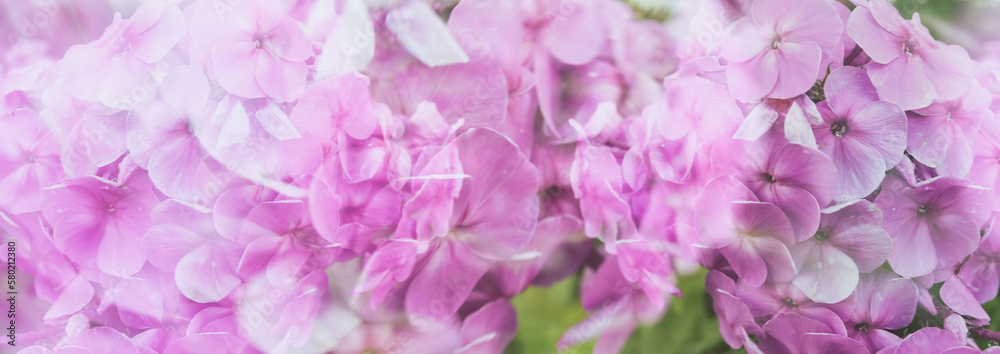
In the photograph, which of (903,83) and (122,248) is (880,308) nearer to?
(903,83)

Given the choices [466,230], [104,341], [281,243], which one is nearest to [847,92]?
[466,230]

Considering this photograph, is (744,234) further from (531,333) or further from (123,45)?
(123,45)

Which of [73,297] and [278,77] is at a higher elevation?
[278,77]

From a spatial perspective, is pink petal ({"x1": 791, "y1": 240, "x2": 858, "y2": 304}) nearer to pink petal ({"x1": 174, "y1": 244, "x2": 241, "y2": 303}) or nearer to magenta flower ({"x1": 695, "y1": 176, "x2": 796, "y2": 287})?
magenta flower ({"x1": 695, "y1": 176, "x2": 796, "y2": 287})

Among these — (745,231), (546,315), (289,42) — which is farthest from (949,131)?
(289,42)

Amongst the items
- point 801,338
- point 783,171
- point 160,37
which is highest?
point 160,37

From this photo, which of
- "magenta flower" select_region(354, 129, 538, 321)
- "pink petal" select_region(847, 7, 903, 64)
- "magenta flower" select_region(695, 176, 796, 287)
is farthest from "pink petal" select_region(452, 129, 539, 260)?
"pink petal" select_region(847, 7, 903, 64)
